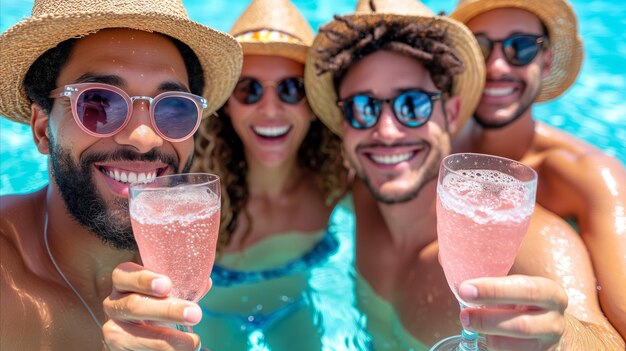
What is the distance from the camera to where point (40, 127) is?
7.80ft

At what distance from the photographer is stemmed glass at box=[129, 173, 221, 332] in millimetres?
1597

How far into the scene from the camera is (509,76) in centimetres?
375

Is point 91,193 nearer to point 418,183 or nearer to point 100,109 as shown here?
point 100,109

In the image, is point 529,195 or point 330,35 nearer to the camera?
point 529,195

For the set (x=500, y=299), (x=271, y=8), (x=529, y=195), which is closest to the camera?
(x=500, y=299)

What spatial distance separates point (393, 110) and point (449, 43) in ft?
2.22

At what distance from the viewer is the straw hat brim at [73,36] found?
203 centimetres

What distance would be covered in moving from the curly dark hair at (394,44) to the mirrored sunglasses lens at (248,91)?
0.51 m

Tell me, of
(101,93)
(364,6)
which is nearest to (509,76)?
(364,6)

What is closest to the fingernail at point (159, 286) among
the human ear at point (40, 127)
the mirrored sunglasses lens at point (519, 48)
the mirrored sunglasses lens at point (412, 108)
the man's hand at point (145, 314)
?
the man's hand at point (145, 314)

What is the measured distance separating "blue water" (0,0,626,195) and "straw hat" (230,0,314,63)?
12.6 feet

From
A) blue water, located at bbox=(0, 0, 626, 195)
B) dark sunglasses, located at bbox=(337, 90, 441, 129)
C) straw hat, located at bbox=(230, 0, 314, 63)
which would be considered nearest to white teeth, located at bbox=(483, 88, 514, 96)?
dark sunglasses, located at bbox=(337, 90, 441, 129)

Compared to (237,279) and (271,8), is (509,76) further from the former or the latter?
(237,279)

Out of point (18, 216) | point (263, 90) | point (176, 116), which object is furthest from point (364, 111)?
point (18, 216)
